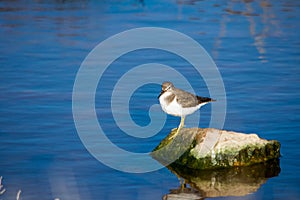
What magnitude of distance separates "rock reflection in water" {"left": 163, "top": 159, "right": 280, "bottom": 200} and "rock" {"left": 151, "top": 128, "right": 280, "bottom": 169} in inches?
4.4

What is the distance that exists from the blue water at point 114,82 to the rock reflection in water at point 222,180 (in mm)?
148

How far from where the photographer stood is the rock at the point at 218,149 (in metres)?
11.4

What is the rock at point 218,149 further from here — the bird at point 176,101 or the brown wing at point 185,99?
the brown wing at point 185,99

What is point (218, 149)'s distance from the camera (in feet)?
37.2

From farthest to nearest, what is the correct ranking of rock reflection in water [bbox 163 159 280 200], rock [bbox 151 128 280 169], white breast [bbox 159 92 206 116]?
white breast [bbox 159 92 206 116]
rock [bbox 151 128 280 169]
rock reflection in water [bbox 163 159 280 200]

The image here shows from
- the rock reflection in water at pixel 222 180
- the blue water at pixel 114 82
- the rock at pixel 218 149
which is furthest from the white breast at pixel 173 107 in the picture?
the blue water at pixel 114 82

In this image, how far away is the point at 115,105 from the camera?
14.9 meters

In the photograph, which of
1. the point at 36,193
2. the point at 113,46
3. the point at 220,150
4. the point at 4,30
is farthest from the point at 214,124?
the point at 4,30

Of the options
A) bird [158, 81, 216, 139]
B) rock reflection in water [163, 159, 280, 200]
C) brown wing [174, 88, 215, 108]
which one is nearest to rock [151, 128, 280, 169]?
rock reflection in water [163, 159, 280, 200]

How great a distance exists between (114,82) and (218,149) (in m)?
5.66

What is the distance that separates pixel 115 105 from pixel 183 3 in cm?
1100

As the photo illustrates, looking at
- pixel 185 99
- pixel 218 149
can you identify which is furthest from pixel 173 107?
pixel 218 149

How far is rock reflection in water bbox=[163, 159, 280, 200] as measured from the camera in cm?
1071

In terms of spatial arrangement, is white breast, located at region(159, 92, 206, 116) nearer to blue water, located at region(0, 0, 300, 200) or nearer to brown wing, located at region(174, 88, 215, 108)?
brown wing, located at region(174, 88, 215, 108)
